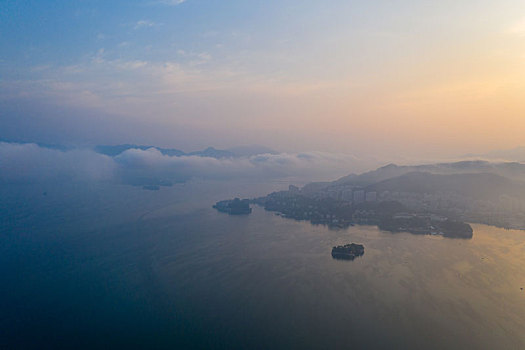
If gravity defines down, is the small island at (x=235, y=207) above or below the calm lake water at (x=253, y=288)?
above

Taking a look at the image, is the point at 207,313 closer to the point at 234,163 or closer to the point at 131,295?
the point at 131,295

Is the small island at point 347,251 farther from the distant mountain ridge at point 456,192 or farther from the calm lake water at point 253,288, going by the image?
the distant mountain ridge at point 456,192

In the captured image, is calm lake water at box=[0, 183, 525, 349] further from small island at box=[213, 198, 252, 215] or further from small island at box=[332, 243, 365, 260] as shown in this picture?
small island at box=[213, 198, 252, 215]

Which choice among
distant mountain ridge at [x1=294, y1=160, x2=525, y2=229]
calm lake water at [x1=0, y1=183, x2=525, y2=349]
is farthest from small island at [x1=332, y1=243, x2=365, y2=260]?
distant mountain ridge at [x1=294, y1=160, x2=525, y2=229]

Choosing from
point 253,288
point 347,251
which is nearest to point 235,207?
point 347,251

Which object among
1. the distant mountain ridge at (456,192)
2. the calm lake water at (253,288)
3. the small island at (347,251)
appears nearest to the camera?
the calm lake water at (253,288)

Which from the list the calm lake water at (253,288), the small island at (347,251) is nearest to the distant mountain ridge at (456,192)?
the calm lake water at (253,288)

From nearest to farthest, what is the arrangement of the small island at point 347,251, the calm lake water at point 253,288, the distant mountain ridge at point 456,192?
1. the calm lake water at point 253,288
2. the small island at point 347,251
3. the distant mountain ridge at point 456,192

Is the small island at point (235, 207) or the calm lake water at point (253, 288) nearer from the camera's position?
the calm lake water at point (253, 288)
